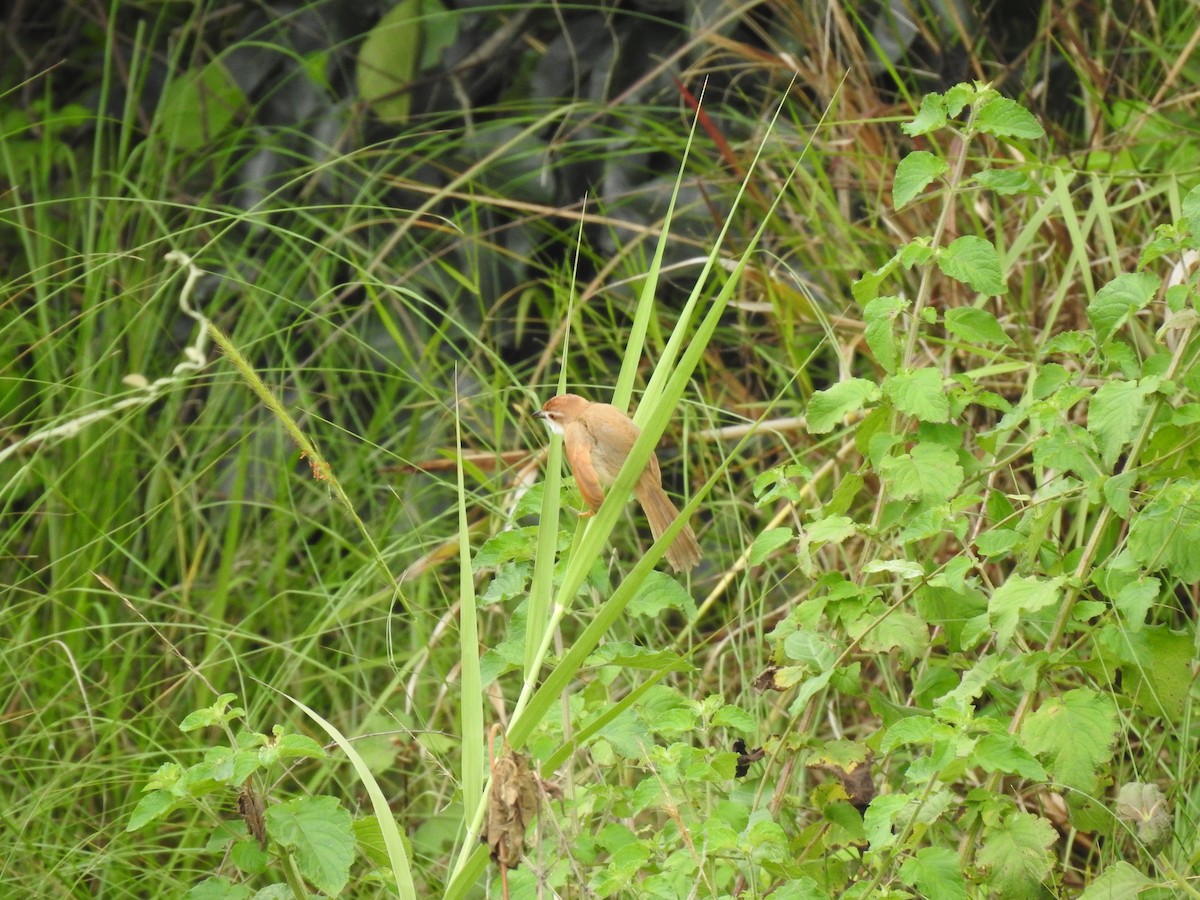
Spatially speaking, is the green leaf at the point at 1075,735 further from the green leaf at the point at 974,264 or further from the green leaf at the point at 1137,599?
the green leaf at the point at 974,264

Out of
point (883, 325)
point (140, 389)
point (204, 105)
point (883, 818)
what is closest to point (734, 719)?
point (883, 818)

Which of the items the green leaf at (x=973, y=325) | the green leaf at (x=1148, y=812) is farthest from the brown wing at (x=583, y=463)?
the green leaf at (x=1148, y=812)

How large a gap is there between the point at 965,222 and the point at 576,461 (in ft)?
5.12

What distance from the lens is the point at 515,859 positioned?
1.19m

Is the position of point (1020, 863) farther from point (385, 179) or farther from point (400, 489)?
point (385, 179)

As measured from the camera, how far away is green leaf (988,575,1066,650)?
1553 millimetres

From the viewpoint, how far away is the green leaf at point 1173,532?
5.11 feet

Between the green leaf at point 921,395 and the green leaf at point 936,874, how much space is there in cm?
53

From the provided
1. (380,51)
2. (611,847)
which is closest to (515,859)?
(611,847)

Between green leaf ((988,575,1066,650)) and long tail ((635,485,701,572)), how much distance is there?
0.53 meters

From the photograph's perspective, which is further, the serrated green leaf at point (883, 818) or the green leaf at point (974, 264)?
the green leaf at point (974, 264)

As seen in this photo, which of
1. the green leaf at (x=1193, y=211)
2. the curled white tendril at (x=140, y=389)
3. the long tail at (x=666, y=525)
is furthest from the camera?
the curled white tendril at (x=140, y=389)

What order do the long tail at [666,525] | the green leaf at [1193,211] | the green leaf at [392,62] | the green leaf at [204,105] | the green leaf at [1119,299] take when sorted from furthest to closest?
the green leaf at [204,105] < the green leaf at [392,62] < the long tail at [666,525] < the green leaf at [1119,299] < the green leaf at [1193,211]

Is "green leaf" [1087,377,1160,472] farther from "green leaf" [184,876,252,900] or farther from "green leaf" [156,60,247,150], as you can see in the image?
"green leaf" [156,60,247,150]
